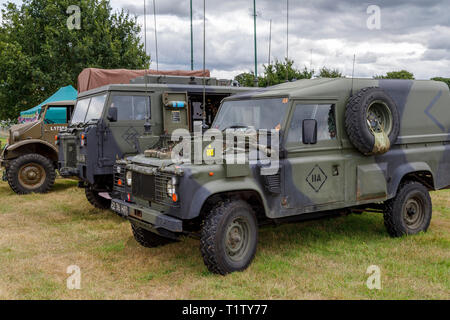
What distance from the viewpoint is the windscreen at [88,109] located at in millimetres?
7875

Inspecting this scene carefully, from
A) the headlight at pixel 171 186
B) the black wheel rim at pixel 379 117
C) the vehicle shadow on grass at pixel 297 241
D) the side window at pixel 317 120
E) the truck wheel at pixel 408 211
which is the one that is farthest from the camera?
the truck wheel at pixel 408 211

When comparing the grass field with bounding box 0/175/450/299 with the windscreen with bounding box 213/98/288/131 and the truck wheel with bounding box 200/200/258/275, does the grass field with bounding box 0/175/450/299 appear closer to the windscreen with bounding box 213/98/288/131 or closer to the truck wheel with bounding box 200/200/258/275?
the truck wheel with bounding box 200/200/258/275

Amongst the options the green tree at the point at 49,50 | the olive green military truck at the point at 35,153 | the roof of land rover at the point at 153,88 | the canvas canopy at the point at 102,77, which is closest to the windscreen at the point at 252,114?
the roof of land rover at the point at 153,88

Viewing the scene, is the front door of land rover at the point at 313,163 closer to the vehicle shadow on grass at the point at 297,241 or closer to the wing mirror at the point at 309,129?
the wing mirror at the point at 309,129

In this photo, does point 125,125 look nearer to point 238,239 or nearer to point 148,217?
point 148,217

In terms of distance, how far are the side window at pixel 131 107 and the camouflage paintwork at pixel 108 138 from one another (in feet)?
0.25

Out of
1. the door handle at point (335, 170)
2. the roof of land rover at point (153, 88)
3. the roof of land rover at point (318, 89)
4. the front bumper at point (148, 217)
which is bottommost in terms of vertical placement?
the front bumper at point (148, 217)

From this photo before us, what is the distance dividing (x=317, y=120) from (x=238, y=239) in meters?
1.75

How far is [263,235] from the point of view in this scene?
6.41m

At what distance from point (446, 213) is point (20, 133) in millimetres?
9321

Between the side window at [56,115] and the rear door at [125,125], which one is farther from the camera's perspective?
the side window at [56,115]

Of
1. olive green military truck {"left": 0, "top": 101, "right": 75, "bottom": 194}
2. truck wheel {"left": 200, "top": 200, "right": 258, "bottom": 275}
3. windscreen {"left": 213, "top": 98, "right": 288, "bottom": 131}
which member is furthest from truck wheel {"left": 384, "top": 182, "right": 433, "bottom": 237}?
olive green military truck {"left": 0, "top": 101, "right": 75, "bottom": 194}

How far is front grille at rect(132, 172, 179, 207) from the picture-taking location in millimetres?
4602
